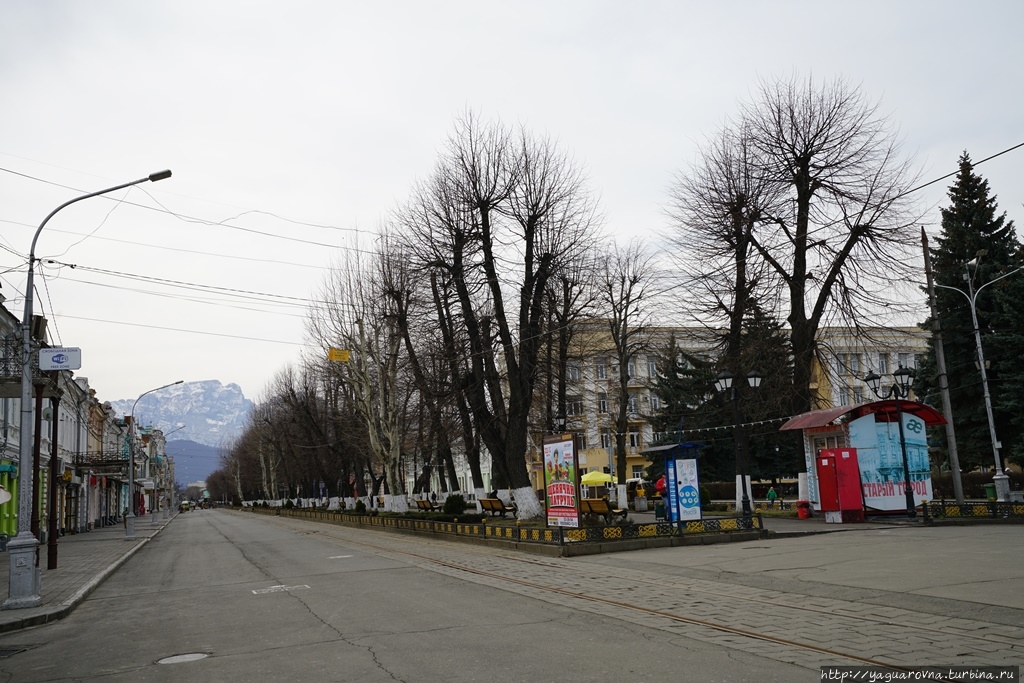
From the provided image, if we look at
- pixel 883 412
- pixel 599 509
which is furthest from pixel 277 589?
pixel 883 412

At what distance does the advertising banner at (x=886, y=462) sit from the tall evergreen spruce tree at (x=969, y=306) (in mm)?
13125

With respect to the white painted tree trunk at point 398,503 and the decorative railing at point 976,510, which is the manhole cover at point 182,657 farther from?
the white painted tree trunk at point 398,503

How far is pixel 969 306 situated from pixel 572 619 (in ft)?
124

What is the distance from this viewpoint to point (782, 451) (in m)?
53.4

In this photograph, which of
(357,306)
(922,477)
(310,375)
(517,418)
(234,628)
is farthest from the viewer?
(310,375)

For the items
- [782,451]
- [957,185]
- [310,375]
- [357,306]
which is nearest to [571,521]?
[357,306]

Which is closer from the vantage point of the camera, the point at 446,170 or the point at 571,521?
the point at 571,521

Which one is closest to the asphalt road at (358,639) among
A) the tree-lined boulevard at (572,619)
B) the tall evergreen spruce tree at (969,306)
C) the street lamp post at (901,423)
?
the tree-lined boulevard at (572,619)

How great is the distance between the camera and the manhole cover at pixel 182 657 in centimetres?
877

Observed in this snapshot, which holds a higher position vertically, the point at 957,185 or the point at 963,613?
the point at 957,185

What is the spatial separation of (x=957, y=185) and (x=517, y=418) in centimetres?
2827

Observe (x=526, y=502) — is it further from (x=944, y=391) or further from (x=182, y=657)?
(x=182, y=657)

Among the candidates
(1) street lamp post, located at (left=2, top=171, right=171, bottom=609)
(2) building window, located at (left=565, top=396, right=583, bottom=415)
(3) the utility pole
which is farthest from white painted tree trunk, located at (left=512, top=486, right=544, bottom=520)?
(1) street lamp post, located at (left=2, top=171, right=171, bottom=609)

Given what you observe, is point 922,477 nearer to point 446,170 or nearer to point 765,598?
point 765,598
